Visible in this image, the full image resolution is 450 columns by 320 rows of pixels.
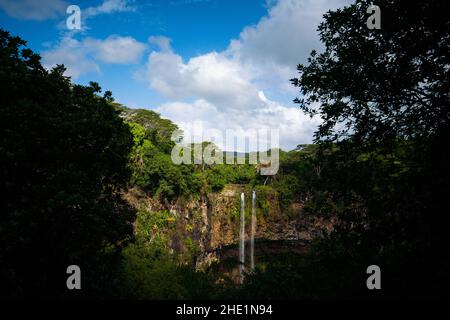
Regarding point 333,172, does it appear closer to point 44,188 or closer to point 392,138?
point 392,138

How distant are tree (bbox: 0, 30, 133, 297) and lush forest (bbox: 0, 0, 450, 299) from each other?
3cm

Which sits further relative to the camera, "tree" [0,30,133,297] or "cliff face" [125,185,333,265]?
"cliff face" [125,185,333,265]

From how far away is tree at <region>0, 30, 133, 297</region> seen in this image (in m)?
6.34

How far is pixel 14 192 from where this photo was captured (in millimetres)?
7121

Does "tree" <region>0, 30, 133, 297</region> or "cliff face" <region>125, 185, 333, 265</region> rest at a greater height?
"tree" <region>0, 30, 133, 297</region>

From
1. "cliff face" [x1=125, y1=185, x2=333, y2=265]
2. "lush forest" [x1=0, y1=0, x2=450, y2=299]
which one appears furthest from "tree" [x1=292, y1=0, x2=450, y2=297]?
"cliff face" [x1=125, y1=185, x2=333, y2=265]

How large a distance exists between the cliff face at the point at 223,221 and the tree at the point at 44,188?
823 inches

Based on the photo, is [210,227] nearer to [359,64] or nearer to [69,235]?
[69,235]

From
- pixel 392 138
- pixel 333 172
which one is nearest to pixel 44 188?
pixel 333 172

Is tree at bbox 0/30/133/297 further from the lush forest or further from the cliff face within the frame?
the cliff face

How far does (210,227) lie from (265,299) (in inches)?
1066

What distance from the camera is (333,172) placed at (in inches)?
236

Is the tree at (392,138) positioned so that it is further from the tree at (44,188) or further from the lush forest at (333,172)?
the tree at (44,188)
